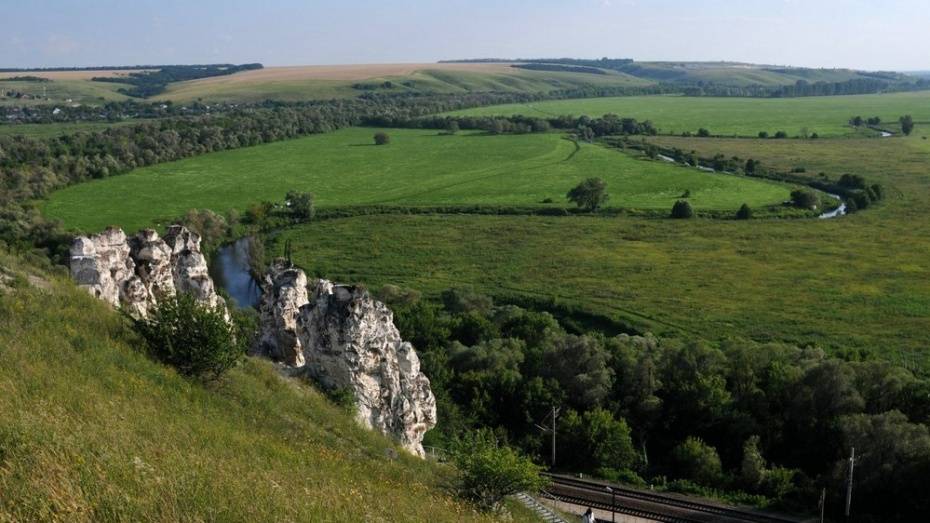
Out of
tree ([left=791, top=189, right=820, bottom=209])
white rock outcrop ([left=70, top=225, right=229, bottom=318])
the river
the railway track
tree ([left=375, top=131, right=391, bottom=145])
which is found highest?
white rock outcrop ([left=70, top=225, right=229, bottom=318])

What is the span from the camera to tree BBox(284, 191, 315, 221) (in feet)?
278

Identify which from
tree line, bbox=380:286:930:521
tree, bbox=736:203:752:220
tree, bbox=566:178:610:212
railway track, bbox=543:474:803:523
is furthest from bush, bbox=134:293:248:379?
tree, bbox=736:203:752:220

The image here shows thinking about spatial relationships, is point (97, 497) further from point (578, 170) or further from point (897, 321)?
point (578, 170)

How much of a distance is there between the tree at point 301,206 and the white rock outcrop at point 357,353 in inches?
2374

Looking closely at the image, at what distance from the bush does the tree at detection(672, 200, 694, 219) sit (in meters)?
72.3

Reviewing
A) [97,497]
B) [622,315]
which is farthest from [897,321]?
[97,497]

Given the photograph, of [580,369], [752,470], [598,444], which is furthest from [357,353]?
[752,470]

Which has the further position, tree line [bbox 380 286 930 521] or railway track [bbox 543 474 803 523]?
tree line [bbox 380 286 930 521]

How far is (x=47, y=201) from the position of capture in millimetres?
84125

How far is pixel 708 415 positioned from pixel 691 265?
34.2m

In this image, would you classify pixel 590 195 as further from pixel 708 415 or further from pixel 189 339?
pixel 189 339

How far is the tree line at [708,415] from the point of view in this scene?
26.2 metres

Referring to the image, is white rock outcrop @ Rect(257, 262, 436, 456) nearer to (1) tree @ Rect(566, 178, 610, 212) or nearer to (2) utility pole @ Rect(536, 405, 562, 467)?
(2) utility pole @ Rect(536, 405, 562, 467)

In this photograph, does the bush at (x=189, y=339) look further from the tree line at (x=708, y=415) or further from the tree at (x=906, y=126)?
the tree at (x=906, y=126)
